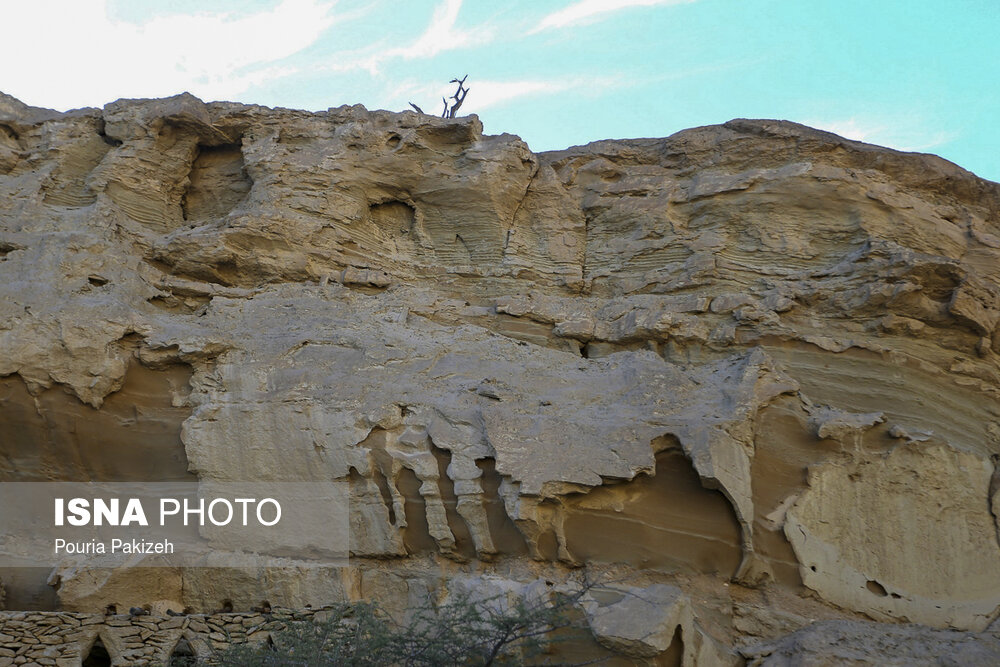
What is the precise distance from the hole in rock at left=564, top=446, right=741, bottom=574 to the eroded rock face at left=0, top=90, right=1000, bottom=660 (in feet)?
0.08

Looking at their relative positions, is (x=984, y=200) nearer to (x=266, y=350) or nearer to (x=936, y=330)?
(x=936, y=330)

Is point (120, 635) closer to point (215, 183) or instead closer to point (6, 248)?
point (6, 248)

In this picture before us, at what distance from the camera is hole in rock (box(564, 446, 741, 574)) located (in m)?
7.91

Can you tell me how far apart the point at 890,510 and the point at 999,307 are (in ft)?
9.24

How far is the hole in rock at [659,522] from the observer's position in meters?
7.91

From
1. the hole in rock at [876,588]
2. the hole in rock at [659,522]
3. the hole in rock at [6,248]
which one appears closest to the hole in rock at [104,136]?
the hole in rock at [6,248]

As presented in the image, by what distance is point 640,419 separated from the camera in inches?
326

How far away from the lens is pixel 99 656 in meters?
7.61

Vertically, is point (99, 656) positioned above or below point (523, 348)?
below

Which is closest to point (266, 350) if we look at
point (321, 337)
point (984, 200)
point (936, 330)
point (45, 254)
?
point (321, 337)

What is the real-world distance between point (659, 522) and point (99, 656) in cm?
458

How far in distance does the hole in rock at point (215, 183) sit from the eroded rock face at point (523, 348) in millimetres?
42

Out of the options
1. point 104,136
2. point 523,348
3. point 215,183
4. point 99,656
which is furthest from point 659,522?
point 104,136

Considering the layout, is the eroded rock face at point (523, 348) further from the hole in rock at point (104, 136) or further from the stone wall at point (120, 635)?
the stone wall at point (120, 635)
